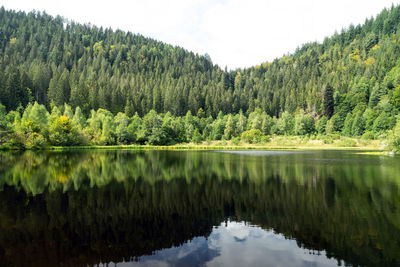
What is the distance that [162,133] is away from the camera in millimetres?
104000

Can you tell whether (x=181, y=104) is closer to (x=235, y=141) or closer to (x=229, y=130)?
(x=229, y=130)

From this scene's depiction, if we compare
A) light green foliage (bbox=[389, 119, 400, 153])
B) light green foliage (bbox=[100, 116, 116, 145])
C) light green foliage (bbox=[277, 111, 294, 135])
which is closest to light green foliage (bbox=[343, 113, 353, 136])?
light green foliage (bbox=[277, 111, 294, 135])

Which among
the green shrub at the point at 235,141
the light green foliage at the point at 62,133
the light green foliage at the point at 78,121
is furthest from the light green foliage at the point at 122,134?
the green shrub at the point at 235,141

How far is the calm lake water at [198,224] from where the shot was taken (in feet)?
32.7

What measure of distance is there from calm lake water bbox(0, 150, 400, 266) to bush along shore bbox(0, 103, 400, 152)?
5211 cm

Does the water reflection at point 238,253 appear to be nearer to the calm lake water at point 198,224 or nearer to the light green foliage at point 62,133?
the calm lake water at point 198,224

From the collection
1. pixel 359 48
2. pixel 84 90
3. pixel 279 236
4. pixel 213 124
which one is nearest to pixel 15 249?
pixel 279 236

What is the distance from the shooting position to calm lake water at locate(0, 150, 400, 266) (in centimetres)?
995

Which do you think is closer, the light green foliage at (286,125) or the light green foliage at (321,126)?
the light green foliage at (321,126)

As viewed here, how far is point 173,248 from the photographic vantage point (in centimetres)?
1080

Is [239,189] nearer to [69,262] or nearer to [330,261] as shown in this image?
[330,261]

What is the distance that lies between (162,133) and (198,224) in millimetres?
91614

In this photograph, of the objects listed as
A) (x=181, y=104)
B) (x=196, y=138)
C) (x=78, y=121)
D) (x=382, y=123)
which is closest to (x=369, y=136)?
(x=382, y=123)

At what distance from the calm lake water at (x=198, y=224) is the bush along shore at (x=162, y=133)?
52107 millimetres
